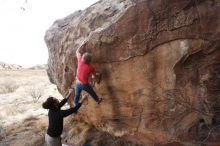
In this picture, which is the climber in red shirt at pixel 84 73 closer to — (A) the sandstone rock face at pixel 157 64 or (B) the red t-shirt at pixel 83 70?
(B) the red t-shirt at pixel 83 70

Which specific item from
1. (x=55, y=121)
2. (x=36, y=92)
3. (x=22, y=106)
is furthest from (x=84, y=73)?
(x=36, y=92)

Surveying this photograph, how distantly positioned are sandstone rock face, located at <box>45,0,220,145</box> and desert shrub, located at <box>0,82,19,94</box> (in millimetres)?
11557

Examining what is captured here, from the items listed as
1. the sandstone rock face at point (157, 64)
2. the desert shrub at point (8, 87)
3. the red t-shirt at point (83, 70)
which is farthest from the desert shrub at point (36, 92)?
the red t-shirt at point (83, 70)

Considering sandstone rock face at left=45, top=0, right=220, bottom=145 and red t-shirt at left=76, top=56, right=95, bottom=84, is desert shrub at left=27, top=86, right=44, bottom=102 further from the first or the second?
red t-shirt at left=76, top=56, right=95, bottom=84

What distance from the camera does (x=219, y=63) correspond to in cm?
712

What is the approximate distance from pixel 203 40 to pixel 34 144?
19.3 ft

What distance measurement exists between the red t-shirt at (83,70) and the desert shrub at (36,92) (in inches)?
356

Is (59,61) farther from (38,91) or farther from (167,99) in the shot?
(38,91)

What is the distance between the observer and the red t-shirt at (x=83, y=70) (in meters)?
7.79

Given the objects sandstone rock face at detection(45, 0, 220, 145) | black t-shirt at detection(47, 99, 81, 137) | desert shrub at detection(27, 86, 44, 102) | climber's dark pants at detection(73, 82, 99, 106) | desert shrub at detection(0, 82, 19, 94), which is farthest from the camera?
desert shrub at detection(0, 82, 19, 94)

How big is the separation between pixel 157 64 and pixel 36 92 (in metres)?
11.4

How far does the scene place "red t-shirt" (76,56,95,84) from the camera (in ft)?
25.5

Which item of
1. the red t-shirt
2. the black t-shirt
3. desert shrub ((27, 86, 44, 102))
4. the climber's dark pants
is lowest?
desert shrub ((27, 86, 44, 102))

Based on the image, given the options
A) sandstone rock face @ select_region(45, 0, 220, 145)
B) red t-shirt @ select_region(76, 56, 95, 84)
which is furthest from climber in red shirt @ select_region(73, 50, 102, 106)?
sandstone rock face @ select_region(45, 0, 220, 145)
